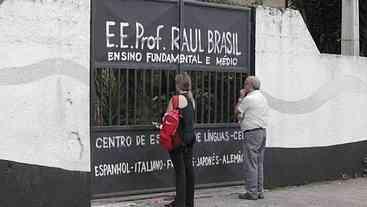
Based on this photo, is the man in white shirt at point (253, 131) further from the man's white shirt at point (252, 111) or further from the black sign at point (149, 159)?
the black sign at point (149, 159)

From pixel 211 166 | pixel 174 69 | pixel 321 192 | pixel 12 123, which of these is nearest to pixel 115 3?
pixel 174 69

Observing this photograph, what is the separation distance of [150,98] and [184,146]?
42.5 inches

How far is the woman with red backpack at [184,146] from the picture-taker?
27.1 feet

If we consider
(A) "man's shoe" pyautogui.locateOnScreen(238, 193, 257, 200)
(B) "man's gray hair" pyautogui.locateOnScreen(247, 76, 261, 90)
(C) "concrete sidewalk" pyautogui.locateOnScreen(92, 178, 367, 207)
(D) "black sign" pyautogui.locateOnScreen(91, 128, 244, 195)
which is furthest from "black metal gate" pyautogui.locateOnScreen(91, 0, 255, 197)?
(B) "man's gray hair" pyautogui.locateOnScreen(247, 76, 261, 90)

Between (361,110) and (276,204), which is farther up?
(361,110)

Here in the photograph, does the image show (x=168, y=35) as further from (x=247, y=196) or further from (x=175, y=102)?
(x=247, y=196)

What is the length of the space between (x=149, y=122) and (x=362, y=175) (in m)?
5.30

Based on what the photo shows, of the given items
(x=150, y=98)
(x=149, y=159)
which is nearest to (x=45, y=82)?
(x=150, y=98)

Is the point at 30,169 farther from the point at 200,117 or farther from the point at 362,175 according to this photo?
the point at 362,175

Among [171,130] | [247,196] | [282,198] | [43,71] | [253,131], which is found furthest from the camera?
[282,198]

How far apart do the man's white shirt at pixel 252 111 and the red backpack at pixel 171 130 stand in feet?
4.84

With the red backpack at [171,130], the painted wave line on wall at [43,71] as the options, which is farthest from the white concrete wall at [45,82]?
the red backpack at [171,130]

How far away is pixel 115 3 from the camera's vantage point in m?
8.55

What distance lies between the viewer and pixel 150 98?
9070 mm
